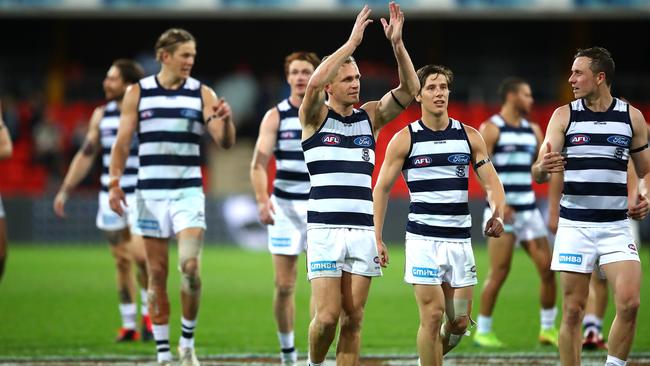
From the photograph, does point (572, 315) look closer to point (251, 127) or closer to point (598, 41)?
point (251, 127)

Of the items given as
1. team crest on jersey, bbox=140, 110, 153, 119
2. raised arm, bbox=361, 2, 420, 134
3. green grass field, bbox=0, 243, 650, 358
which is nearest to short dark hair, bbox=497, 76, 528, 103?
green grass field, bbox=0, 243, 650, 358

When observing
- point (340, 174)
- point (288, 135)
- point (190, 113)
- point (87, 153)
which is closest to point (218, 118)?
point (190, 113)

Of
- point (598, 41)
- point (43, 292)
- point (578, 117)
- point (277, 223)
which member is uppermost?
point (598, 41)

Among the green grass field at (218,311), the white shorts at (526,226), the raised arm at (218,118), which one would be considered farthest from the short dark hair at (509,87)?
the raised arm at (218,118)

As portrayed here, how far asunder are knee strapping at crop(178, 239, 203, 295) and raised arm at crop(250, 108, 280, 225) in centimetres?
69

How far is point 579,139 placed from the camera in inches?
352

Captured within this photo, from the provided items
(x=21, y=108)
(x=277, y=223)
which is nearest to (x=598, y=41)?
(x=21, y=108)

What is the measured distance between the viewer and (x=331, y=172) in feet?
28.4

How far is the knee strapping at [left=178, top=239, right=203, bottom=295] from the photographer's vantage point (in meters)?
10.2

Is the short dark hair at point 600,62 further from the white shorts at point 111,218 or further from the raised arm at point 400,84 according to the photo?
the white shorts at point 111,218

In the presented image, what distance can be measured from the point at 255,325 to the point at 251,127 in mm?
15225

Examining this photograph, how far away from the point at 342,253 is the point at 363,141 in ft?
2.99

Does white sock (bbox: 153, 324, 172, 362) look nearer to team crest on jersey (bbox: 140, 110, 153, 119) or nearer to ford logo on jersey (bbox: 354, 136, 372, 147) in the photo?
team crest on jersey (bbox: 140, 110, 153, 119)

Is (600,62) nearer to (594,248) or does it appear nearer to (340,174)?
(594,248)
